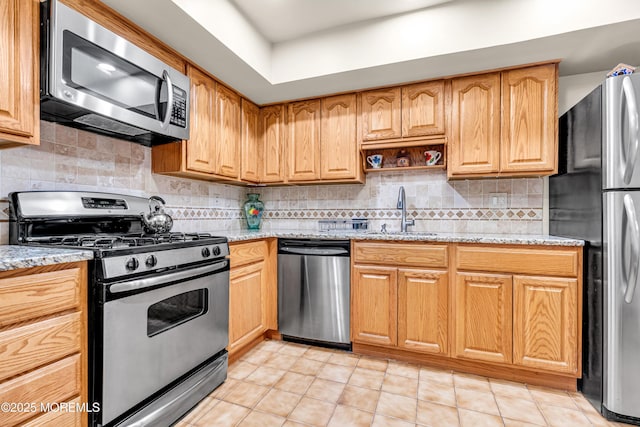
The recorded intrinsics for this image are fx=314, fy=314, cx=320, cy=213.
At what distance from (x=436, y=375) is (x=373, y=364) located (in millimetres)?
421

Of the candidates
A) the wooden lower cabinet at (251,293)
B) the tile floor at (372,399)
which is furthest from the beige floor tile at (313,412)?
the wooden lower cabinet at (251,293)

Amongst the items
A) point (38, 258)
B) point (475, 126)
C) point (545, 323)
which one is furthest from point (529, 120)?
point (38, 258)

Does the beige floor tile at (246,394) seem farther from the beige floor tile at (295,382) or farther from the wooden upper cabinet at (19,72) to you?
the wooden upper cabinet at (19,72)

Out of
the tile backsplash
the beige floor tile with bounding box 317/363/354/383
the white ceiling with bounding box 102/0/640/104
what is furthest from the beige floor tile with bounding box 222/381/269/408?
the white ceiling with bounding box 102/0/640/104

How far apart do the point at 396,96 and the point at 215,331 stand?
7.27 ft

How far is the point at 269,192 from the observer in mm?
3379

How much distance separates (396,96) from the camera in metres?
2.60

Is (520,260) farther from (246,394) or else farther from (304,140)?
(304,140)

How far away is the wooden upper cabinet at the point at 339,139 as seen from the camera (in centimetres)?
276

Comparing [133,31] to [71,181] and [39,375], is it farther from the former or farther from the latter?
[39,375]

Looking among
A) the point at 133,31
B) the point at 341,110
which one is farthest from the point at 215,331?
the point at 341,110

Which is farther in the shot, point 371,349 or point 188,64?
point 371,349

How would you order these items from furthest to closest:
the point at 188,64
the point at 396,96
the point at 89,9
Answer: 1. the point at 396,96
2. the point at 188,64
3. the point at 89,9

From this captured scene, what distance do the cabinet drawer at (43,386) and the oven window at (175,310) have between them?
0.31m
